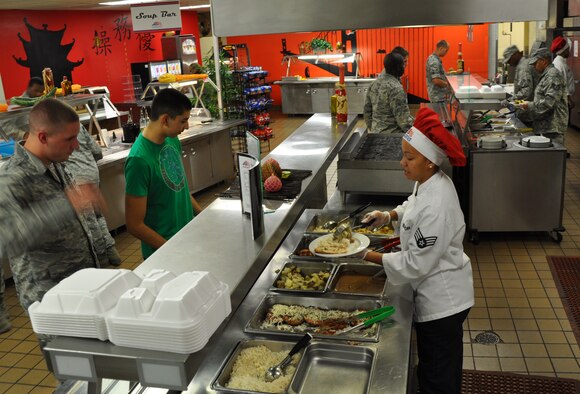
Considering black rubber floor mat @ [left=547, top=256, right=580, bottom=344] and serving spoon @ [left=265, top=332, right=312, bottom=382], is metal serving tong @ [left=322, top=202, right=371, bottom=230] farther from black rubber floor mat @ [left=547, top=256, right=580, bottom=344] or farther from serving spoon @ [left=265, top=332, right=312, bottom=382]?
black rubber floor mat @ [left=547, top=256, right=580, bottom=344]

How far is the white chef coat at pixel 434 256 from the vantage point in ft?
8.18

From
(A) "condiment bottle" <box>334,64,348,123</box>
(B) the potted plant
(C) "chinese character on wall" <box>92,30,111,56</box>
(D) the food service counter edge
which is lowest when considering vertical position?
(D) the food service counter edge

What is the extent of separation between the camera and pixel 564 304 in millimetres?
4488

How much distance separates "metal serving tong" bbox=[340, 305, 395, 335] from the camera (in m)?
2.42

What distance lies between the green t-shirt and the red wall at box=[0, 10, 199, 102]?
836 cm

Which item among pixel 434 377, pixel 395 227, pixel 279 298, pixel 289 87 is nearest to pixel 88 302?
pixel 279 298

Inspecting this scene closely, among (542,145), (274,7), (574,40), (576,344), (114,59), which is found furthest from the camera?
(114,59)

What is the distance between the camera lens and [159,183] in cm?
308

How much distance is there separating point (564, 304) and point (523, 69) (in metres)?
5.04

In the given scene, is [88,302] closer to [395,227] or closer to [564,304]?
[395,227]

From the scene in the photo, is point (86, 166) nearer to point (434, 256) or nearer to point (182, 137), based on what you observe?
point (182, 137)

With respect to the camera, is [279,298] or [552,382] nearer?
[279,298]

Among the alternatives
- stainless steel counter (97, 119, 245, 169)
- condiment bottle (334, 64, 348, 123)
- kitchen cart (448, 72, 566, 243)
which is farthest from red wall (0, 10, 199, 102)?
kitchen cart (448, 72, 566, 243)

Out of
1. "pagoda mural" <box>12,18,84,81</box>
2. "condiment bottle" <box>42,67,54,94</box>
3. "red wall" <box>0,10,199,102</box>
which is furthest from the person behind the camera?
"pagoda mural" <box>12,18,84,81</box>
